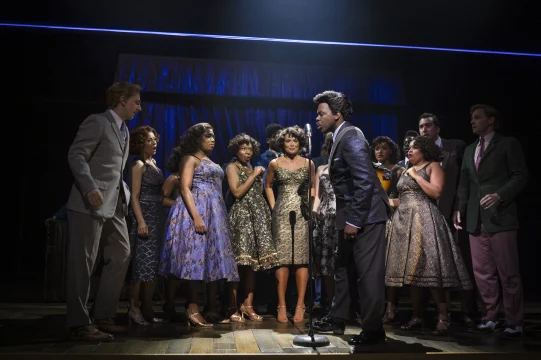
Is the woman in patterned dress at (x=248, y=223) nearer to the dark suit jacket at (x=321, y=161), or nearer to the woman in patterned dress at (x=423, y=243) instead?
the dark suit jacket at (x=321, y=161)

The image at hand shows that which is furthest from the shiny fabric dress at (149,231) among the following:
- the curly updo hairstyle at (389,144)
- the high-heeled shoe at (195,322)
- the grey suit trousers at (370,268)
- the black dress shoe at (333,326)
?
the curly updo hairstyle at (389,144)

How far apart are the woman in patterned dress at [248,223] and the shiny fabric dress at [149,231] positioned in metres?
0.61

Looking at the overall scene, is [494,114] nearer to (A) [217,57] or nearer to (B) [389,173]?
(B) [389,173]

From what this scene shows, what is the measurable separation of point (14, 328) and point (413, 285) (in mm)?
2952

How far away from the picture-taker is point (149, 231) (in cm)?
448

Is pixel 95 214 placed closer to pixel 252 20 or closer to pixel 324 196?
pixel 324 196

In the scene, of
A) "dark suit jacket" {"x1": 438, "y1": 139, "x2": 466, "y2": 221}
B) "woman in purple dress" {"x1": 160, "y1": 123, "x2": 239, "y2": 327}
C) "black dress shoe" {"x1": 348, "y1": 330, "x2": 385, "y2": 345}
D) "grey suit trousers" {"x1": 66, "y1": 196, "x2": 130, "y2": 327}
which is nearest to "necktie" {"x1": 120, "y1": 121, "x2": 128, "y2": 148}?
"grey suit trousers" {"x1": 66, "y1": 196, "x2": 130, "y2": 327}

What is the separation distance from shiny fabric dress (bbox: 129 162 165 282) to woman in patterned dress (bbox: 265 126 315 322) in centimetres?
97

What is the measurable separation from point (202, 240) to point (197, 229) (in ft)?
0.35

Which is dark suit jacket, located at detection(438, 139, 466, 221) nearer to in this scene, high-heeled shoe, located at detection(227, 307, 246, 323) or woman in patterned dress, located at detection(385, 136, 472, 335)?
woman in patterned dress, located at detection(385, 136, 472, 335)

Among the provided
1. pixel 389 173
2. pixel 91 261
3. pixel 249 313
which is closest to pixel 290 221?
pixel 249 313

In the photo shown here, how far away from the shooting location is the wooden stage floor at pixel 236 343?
304cm

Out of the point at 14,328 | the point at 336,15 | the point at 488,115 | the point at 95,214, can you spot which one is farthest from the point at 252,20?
the point at 14,328

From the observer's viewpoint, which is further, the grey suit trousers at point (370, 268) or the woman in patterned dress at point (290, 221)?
the woman in patterned dress at point (290, 221)
